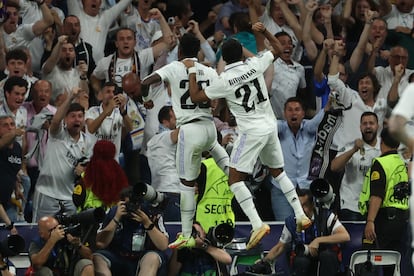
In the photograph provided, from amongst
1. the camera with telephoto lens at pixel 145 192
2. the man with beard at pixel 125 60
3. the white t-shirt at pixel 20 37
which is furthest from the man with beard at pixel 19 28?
A: the camera with telephoto lens at pixel 145 192

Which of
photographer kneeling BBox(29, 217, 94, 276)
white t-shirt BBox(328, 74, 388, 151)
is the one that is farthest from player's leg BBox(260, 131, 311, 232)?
white t-shirt BBox(328, 74, 388, 151)

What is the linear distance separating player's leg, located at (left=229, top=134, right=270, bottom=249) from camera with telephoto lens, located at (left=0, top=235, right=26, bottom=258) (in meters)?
2.13

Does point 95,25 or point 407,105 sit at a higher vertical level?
point 407,105

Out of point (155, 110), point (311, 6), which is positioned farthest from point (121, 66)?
point (311, 6)

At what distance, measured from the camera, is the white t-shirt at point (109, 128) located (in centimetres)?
1543

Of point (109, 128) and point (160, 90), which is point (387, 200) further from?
point (160, 90)

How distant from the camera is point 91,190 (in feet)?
44.3

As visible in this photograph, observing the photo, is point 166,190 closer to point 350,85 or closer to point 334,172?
point 334,172

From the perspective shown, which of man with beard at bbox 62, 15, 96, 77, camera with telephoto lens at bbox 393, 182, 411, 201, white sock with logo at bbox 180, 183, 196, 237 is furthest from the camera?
man with beard at bbox 62, 15, 96, 77

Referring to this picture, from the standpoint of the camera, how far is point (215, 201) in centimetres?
1367

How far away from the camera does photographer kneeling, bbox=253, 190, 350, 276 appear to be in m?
13.0

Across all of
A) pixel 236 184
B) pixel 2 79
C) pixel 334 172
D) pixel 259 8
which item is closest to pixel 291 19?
pixel 259 8

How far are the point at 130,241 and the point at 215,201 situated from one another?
103 centimetres

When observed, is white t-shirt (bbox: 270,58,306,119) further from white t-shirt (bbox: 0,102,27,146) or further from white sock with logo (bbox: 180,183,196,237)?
white sock with logo (bbox: 180,183,196,237)
